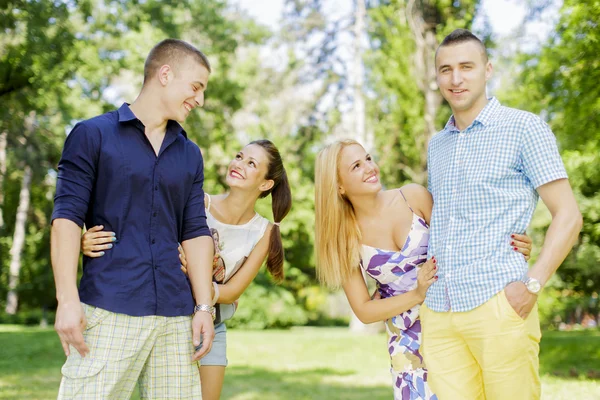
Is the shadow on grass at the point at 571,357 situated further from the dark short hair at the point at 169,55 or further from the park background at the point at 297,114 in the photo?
the dark short hair at the point at 169,55

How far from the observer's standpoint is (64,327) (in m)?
2.41

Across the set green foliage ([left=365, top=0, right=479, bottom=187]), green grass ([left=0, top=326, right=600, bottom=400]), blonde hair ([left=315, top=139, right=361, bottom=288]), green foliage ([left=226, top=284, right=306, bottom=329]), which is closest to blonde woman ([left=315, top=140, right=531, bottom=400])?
blonde hair ([left=315, top=139, right=361, bottom=288])

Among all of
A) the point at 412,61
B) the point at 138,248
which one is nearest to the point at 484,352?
the point at 138,248

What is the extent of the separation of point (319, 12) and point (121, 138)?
20.7 metres

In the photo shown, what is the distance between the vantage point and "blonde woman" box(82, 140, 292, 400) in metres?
3.85

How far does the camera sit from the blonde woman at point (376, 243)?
3.44m

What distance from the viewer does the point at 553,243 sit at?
8.73ft

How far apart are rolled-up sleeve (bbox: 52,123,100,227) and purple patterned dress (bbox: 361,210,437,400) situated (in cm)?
155

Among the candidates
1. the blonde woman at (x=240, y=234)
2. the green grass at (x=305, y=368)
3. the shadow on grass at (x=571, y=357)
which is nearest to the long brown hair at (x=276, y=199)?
the blonde woman at (x=240, y=234)

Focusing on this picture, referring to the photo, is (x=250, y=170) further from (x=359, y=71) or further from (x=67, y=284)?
(x=359, y=71)

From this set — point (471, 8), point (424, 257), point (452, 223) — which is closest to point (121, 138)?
point (452, 223)

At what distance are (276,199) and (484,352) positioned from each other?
195 cm

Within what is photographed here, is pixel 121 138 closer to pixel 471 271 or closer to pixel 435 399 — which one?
pixel 471 271

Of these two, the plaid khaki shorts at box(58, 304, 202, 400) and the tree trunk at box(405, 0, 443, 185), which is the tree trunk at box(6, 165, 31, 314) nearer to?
the tree trunk at box(405, 0, 443, 185)
